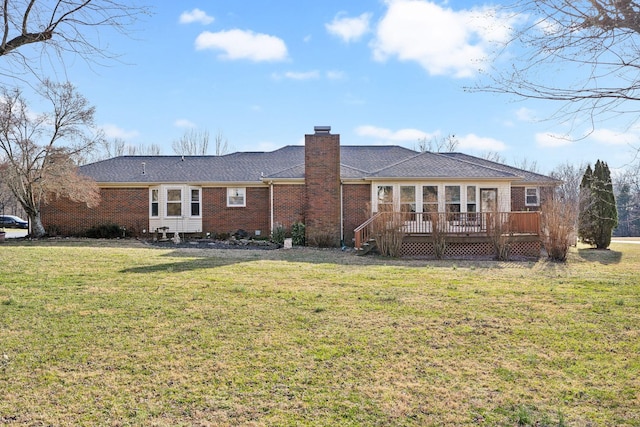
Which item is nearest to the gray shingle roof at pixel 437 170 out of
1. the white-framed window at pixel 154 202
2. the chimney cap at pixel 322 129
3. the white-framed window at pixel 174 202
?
the chimney cap at pixel 322 129

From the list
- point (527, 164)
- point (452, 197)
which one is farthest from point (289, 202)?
point (527, 164)

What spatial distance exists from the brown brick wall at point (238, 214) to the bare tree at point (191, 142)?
30.6 meters

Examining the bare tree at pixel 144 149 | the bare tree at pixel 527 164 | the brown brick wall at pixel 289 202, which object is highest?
the bare tree at pixel 144 149

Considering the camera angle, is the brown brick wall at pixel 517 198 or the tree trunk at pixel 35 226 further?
the brown brick wall at pixel 517 198

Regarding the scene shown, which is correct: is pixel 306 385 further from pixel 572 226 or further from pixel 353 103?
pixel 353 103

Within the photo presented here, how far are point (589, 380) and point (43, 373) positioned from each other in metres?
5.61

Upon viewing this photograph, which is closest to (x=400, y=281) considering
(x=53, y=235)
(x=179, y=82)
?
(x=179, y=82)

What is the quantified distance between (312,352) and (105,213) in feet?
65.4

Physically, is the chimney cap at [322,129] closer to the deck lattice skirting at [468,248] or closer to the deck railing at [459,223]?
the deck railing at [459,223]

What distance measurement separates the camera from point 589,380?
443 centimetres

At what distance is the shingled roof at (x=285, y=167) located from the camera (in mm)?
18562

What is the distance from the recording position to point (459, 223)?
615 inches

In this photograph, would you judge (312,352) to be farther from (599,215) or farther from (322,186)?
(599,215)

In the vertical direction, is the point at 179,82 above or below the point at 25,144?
above
